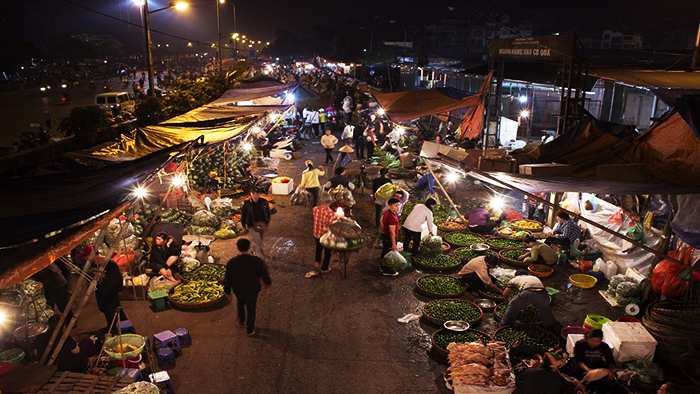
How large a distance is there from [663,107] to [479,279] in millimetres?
11881

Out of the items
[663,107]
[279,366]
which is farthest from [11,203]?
[663,107]

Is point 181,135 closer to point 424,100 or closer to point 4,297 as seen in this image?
point 4,297

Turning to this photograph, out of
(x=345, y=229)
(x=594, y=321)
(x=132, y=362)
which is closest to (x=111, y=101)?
(x=345, y=229)

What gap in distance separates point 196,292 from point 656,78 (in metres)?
11.0

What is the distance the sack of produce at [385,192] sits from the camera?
13375 millimetres

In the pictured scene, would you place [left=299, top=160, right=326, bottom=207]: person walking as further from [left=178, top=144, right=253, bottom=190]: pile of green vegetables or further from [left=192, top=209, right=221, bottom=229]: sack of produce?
[left=192, top=209, right=221, bottom=229]: sack of produce

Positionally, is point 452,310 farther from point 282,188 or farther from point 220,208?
point 282,188

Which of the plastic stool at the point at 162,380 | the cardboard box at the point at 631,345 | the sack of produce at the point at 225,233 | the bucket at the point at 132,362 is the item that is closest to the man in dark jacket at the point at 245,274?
the bucket at the point at 132,362

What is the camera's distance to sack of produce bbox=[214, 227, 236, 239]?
12.7m

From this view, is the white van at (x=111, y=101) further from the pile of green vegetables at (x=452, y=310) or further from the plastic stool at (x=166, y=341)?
the pile of green vegetables at (x=452, y=310)

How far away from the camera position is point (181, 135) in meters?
11.3

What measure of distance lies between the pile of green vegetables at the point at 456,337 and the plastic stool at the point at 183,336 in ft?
12.3

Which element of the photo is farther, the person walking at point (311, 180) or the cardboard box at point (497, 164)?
the person walking at point (311, 180)

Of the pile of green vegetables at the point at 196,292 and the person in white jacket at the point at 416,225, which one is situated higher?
the person in white jacket at the point at 416,225
